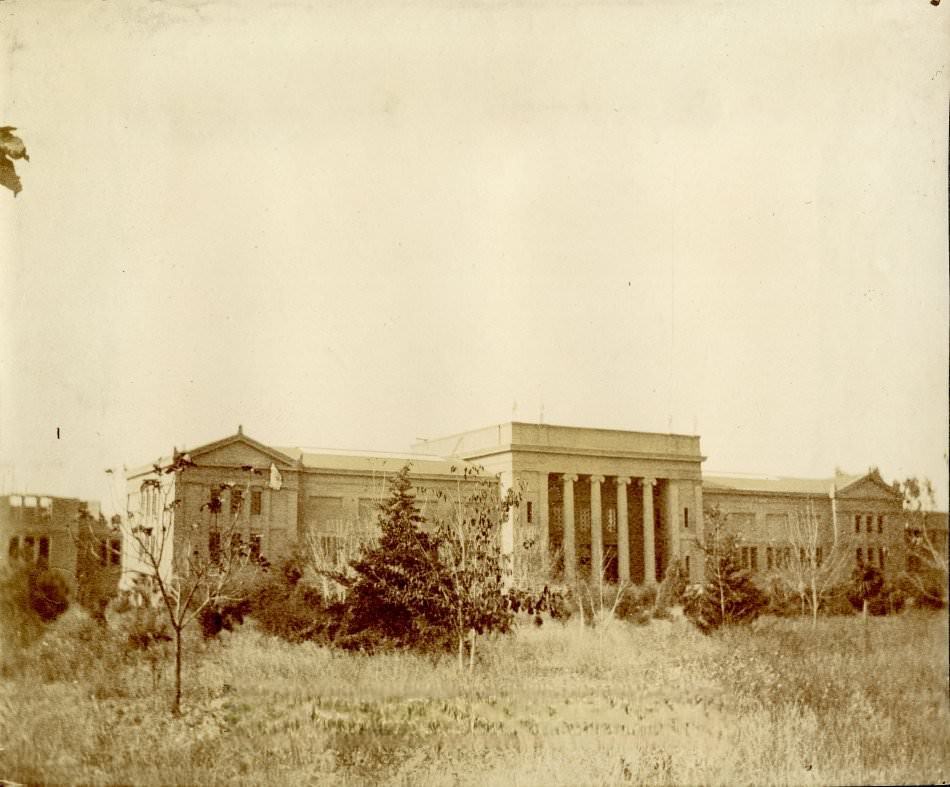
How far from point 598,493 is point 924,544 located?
14.3 feet

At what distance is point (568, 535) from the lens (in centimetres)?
946

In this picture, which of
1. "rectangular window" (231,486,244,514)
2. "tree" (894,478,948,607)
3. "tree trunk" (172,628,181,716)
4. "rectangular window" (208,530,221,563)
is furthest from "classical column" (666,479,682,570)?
"tree trunk" (172,628,181,716)

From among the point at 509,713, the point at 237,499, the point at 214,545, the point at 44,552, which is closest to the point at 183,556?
the point at 214,545

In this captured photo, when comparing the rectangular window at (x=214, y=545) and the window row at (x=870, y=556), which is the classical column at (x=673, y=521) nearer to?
the window row at (x=870, y=556)

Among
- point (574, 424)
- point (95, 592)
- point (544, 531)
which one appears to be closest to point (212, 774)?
point (95, 592)

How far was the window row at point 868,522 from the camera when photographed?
21.1 ft

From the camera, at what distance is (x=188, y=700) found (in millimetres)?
6641

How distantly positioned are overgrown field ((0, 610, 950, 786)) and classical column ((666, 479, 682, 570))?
1.43 meters

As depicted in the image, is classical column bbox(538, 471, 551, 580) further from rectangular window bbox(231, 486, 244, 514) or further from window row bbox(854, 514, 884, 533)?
rectangular window bbox(231, 486, 244, 514)

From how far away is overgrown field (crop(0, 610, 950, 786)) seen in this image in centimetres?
601

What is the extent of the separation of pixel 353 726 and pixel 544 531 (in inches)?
104

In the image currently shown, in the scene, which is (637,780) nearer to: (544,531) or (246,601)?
(544,531)

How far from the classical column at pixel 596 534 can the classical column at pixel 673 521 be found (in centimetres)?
83

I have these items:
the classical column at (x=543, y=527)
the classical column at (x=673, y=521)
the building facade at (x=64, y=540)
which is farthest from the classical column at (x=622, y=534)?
the building facade at (x=64, y=540)
